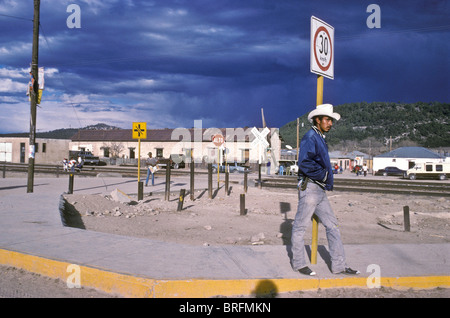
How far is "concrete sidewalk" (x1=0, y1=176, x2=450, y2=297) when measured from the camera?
436 cm

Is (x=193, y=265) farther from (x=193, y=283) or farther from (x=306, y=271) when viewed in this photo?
(x=306, y=271)

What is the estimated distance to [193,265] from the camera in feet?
16.3

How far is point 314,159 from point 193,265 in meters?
2.00

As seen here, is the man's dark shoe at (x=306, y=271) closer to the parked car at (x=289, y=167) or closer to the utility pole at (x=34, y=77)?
the utility pole at (x=34, y=77)

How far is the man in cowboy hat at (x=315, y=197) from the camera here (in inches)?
190

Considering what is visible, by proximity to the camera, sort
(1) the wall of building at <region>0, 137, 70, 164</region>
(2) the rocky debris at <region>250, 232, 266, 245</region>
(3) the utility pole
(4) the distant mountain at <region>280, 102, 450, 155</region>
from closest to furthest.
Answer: (2) the rocky debris at <region>250, 232, 266, 245</region> < (3) the utility pole < (1) the wall of building at <region>0, 137, 70, 164</region> < (4) the distant mountain at <region>280, 102, 450, 155</region>

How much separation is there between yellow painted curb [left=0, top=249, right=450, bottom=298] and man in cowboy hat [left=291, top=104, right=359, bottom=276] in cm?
25

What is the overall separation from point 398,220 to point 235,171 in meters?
29.5

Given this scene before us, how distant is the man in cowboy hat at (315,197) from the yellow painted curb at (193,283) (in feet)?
0.81

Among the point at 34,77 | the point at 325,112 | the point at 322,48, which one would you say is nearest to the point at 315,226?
the point at 325,112

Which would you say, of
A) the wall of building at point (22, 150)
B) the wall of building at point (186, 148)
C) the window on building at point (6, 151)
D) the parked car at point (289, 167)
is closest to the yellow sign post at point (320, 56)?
the parked car at point (289, 167)

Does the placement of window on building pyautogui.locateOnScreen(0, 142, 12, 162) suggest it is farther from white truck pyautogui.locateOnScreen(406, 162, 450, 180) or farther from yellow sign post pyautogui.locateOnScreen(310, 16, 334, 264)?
yellow sign post pyautogui.locateOnScreen(310, 16, 334, 264)

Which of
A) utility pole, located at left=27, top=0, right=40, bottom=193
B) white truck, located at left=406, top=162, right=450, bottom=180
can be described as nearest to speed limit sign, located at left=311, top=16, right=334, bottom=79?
utility pole, located at left=27, top=0, right=40, bottom=193

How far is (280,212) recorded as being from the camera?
12.8 metres
